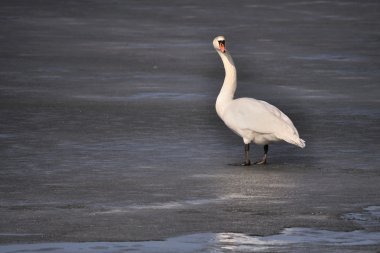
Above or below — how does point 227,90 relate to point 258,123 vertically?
above

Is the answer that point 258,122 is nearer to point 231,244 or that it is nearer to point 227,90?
point 227,90

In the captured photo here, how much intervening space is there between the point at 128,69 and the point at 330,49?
188 inches

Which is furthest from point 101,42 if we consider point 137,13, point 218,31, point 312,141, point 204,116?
point 312,141

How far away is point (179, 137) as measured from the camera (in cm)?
1597

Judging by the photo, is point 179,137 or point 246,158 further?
point 179,137

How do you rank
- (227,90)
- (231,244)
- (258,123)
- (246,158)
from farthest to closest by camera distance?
(227,90) < (246,158) < (258,123) < (231,244)

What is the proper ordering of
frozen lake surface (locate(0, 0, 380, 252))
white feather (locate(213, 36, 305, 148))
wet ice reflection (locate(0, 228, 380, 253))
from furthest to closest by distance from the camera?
white feather (locate(213, 36, 305, 148)) < frozen lake surface (locate(0, 0, 380, 252)) < wet ice reflection (locate(0, 228, 380, 253))

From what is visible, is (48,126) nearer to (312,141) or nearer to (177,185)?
(312,141)

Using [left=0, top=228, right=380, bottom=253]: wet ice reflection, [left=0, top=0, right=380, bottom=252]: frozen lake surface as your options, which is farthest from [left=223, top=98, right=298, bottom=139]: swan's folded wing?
[left=0, top=228, right=380, bottom=253]: wet ice reflection

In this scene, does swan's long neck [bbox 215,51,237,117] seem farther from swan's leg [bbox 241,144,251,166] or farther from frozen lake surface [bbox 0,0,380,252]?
swan's leg [bbox 241,144,251,166]

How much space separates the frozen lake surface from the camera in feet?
35.0

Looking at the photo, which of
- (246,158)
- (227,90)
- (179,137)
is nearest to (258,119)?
(246,158)

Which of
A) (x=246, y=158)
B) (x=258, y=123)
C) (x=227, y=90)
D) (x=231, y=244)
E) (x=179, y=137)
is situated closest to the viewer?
(x=231, y=244)

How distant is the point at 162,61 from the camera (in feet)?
79.6
